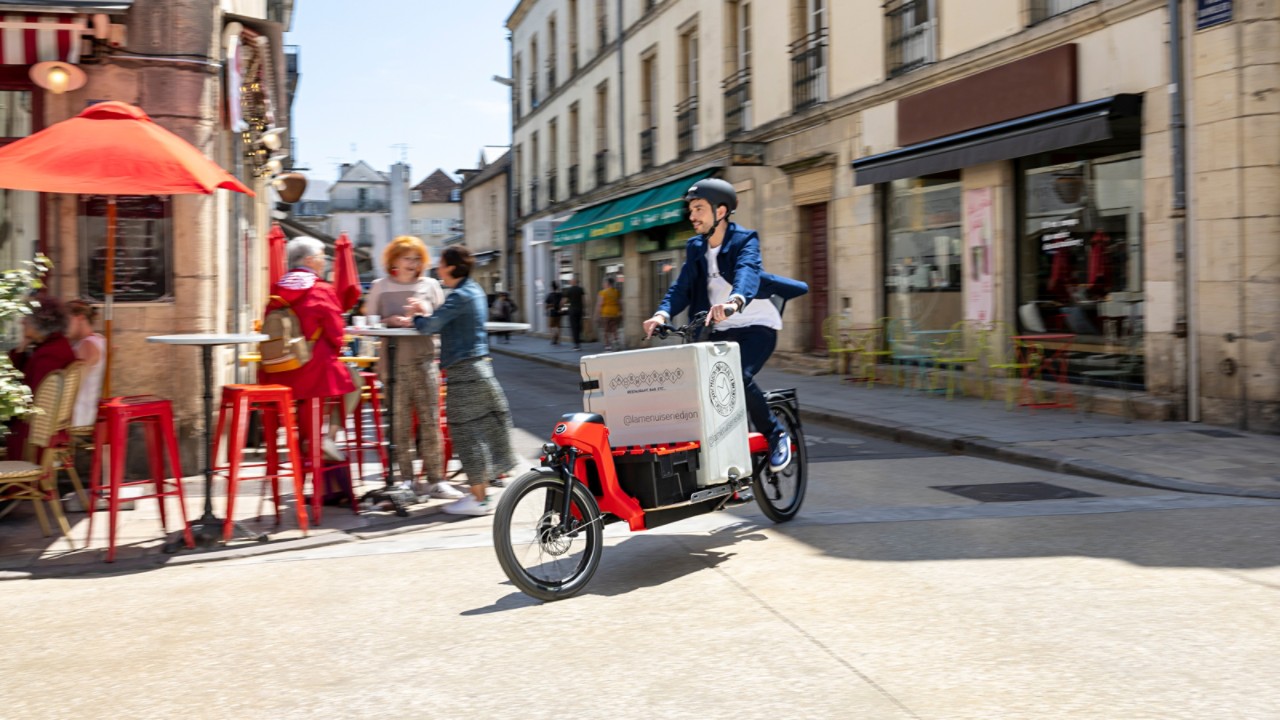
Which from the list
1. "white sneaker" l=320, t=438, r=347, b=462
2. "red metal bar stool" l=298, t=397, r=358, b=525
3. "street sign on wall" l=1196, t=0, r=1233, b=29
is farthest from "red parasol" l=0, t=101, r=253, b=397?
"street sign on wall" l=1196, t=0, r=1233, b=29

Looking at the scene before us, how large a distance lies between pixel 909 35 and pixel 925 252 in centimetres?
281

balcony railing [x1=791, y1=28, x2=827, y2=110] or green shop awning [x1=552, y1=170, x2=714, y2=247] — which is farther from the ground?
balcony railing [x1=791, y1=28, x2=827, y2=110]

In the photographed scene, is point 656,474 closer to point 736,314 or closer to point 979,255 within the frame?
point 736,314

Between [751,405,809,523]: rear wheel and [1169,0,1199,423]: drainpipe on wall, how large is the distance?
531cm

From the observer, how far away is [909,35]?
14273 mm

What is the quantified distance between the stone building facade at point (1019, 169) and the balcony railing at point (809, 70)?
45mm

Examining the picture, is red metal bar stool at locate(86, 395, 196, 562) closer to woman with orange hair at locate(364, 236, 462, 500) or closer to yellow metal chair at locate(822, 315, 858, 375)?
woman with orange hair at locate(364, 236, 462, 500)

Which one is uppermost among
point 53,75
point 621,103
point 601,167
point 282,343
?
point 621,103

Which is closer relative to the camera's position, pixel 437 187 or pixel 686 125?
pixel 686 125

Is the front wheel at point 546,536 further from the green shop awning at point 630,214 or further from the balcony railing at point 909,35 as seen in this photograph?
the green shop awning at point 630,214

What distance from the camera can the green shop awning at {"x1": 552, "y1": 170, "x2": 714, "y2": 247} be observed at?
20.7m

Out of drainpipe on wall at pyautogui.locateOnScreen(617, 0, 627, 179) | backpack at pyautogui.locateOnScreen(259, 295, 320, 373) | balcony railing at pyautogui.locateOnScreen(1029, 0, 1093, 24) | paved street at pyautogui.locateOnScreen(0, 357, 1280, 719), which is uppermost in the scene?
drainpipe on wall at pyautogui.locateOnScreen(617, 0, 627, 179)

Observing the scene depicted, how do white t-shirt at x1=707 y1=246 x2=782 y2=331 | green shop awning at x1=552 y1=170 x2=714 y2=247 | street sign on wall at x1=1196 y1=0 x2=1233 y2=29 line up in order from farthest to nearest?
green shop awning at x1=552 y1=170 x2=714 y2=247 → street sign on wall at x1=1196 y1=0 x2=1233 y2=29 → white t-shirt at x1=707 y1=246 x2=782 y2=331

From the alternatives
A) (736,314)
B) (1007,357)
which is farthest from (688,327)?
(1007,357)
